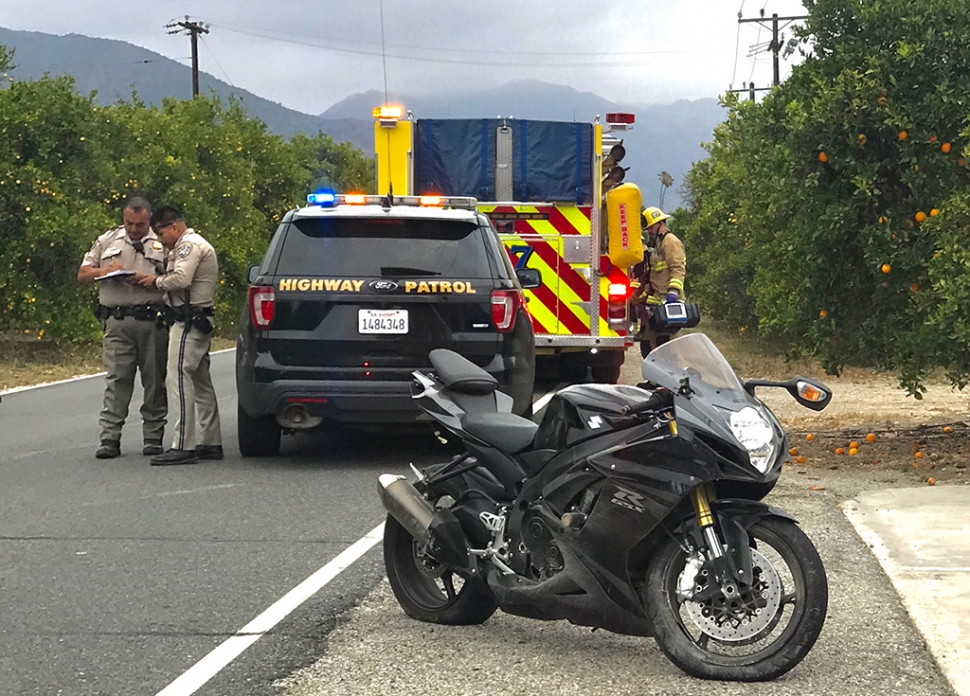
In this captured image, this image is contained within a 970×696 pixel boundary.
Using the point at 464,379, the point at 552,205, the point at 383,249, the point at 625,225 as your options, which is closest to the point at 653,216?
the point at 625,225

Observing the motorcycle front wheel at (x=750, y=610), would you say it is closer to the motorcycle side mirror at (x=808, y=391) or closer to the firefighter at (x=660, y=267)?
the motorcycle side mirror at (x=808, y=391)

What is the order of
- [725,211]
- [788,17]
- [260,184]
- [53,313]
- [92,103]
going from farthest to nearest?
[788,17]
[260,184]
[725,211]
[92,103]
[53,313]

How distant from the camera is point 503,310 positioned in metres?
10.2

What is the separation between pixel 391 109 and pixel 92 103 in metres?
11.4

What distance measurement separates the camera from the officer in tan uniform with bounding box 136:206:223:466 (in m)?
10.6

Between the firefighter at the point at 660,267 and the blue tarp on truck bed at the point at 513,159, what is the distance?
1.21m

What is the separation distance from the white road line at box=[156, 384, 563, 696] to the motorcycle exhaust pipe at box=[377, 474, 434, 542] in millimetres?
655

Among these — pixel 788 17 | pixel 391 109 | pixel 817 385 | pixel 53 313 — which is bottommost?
pixel 53 313

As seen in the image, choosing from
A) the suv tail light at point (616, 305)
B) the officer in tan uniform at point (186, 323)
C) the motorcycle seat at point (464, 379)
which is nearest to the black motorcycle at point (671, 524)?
the motorcycle seat at point (464, 379)

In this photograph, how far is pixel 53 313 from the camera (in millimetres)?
23453

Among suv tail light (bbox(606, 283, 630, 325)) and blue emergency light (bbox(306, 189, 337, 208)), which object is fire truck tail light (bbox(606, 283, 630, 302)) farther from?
blue emergency light (bbox(306, 189, 337, 208))

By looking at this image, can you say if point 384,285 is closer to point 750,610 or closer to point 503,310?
point 503,310

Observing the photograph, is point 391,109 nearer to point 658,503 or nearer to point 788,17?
point 658,503

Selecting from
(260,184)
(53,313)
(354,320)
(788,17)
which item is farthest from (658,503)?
(788,17)
